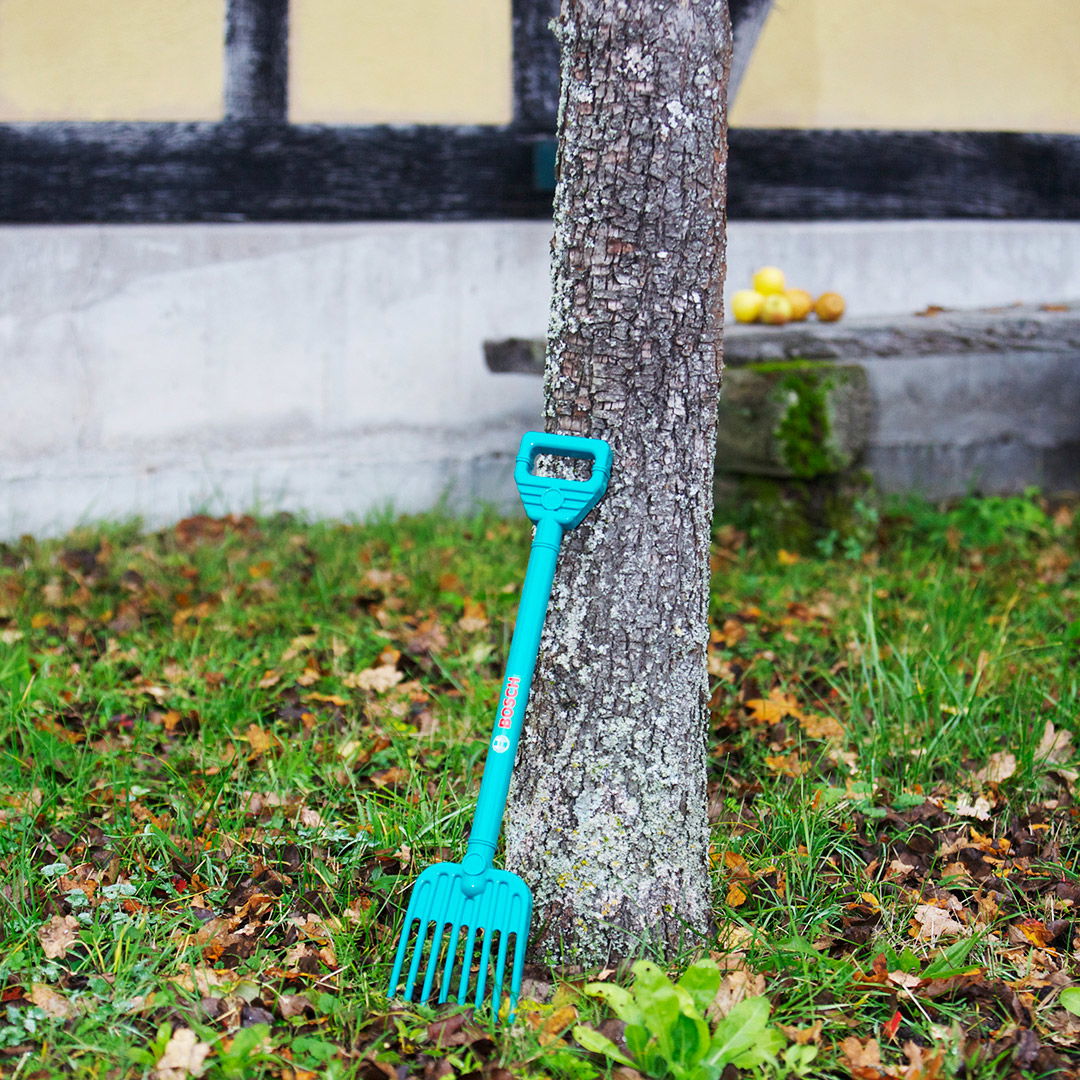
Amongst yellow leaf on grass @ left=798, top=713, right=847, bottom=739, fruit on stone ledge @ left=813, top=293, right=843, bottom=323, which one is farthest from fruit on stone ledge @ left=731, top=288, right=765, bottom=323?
yellow leaf on grass @ left=798, top=713, right=847, bottom=739

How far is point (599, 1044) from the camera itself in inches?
55.7

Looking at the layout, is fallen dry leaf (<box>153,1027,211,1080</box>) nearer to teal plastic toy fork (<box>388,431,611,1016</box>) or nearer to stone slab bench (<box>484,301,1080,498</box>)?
teal plastic toy fork (<box>388,431,611,1016</box>)

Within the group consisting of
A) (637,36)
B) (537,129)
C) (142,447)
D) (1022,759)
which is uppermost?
(537,129)

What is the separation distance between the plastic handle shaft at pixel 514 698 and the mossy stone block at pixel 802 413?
217 centimetres

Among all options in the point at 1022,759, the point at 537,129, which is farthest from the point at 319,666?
the point at 537,129

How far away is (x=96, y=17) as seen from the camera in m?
3.74

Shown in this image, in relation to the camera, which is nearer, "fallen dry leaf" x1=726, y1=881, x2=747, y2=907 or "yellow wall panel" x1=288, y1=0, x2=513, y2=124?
"fallen dry leaf" x1=726, y1=881, x2=747, y2=907

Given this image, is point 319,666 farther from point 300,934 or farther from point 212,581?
point 300,934

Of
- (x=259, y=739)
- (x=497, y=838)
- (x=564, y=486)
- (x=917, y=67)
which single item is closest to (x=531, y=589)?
(x=564, y=486)

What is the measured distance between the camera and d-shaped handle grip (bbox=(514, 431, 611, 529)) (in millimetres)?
1579

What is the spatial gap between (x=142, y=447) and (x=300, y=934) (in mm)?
2713

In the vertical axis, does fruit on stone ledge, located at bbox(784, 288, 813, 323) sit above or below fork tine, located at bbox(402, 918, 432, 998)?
above

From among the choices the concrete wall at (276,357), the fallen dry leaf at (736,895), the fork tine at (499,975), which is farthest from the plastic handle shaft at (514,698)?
the concrete wall at (276,357)

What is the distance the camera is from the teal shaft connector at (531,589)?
1539 millimetres
